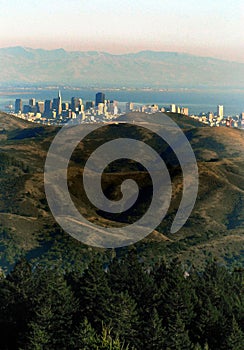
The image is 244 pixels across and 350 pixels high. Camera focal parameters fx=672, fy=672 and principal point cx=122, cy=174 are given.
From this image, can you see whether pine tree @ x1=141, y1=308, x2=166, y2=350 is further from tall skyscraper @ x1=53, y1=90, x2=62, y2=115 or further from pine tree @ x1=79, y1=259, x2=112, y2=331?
tall skyscraper @ x1=53, y1=90, x2=62, y2=115

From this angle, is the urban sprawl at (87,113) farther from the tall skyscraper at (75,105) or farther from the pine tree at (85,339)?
the pine tree at (85,339)

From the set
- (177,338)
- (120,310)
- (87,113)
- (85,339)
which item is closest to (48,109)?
(87,113)

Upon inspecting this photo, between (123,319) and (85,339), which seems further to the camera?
(123,319)

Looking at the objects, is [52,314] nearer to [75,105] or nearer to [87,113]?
[87,113]

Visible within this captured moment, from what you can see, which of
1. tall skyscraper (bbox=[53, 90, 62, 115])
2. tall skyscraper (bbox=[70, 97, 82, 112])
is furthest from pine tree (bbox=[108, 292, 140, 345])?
tall skyscraper (bbox=[53, 90, 62, 115])

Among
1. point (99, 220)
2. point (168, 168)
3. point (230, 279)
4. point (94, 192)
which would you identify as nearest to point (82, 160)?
point (168, 168)

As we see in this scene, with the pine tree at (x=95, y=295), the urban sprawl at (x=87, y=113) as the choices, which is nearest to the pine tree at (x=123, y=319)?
the pine tree at (x=95, y=295)
